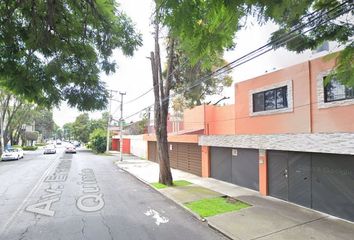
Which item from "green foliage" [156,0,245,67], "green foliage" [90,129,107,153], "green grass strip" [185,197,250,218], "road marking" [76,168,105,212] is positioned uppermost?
Result: "green foliage" [156,0,245,67]

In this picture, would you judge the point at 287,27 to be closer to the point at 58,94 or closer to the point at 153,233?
the point at 58,94

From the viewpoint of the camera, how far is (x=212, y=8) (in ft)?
9.69

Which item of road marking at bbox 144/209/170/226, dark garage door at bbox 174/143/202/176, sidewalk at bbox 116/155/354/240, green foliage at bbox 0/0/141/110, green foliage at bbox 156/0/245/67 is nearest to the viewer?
green foliage at bbox 156/0/245/67

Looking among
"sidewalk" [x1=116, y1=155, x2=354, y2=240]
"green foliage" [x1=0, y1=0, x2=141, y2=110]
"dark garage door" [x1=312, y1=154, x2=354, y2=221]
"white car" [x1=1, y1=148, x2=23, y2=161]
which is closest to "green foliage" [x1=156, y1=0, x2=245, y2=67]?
"green foliage" [x1=0, y1=0, x2=141, y2=110]

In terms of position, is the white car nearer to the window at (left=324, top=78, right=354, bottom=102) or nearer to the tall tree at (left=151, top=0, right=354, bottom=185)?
the window at (left=324, top=78, right=354, bottom=102)

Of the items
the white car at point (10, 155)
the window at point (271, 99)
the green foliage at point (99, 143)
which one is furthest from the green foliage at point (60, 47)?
the green foliage at point (99, 143)

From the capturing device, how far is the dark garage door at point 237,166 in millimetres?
13805

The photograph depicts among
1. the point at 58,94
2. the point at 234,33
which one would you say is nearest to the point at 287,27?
the point at 234,33

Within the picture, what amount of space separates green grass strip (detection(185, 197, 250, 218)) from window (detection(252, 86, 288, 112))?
5041 mm

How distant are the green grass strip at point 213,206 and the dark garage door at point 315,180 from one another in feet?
6.29

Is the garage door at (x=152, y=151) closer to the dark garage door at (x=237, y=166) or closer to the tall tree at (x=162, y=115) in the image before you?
the dark garage door at (x=237, y=166)

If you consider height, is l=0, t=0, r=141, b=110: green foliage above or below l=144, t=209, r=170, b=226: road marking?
above

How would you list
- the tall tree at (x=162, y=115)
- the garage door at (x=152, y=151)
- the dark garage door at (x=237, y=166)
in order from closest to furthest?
the dark garage door at (x=237, y=166) → the tall tree at (x=162, y=115) → the garage door at (x=152, y=151)

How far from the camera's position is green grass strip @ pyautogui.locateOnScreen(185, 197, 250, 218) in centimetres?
1015
